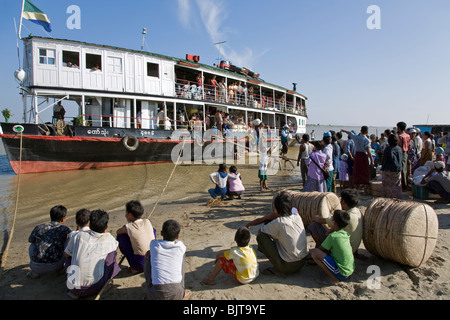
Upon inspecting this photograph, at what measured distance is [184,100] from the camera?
15.3 meters

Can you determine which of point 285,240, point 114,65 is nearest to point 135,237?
point 285,240

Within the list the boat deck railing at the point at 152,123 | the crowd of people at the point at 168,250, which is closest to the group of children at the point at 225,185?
the crowd of people at the point at 168,250

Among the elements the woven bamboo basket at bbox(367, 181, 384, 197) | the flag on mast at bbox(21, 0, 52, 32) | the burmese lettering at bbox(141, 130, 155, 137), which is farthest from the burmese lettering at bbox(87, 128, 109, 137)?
the woven bamboo basket at bbox(367, 181, 384, 197)

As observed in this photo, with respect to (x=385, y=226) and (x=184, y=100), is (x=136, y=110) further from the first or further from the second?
(x=385, y=226)

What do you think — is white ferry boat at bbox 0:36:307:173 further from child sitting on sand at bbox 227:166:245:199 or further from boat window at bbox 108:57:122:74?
child sitting on sand at bbox 227:166:245:199

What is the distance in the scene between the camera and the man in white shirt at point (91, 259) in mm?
2926

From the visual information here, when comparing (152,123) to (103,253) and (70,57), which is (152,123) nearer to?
(70,57)

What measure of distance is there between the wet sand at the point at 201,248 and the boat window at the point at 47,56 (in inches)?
202

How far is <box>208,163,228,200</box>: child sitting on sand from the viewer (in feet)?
22.5

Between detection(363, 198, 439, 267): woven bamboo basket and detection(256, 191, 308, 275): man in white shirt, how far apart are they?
3.25 feet

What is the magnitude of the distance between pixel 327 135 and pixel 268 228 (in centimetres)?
325

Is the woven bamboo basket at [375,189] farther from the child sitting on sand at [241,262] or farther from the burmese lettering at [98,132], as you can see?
the burmese lettering at [98,132]
